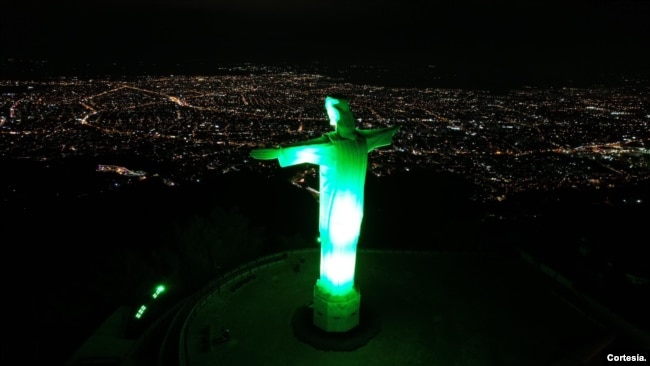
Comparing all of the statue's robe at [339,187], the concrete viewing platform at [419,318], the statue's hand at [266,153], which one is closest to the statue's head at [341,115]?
the statue's robe at [339,187]

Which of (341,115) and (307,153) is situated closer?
(307,153)

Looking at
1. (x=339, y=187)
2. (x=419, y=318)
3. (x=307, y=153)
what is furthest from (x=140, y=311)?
(x=419, y=318)

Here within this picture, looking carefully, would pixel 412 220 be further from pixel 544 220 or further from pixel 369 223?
pixel 544 220

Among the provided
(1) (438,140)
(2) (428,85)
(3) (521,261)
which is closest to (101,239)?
(3) (521,261)

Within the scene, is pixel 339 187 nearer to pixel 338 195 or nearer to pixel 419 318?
pixel 338 195

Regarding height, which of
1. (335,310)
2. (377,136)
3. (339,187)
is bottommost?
(335,310)

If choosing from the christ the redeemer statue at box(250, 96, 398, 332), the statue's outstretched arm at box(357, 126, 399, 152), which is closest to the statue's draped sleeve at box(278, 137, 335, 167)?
the christ the redeemer statue at box(250, 96, 398, 332)

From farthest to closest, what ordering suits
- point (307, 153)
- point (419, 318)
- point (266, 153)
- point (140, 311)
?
1. point (140, 311)
2. point (419, 318)
3. point (307, 153)
4. point (266, 153)

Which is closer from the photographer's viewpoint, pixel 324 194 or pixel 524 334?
pixel 324 194
